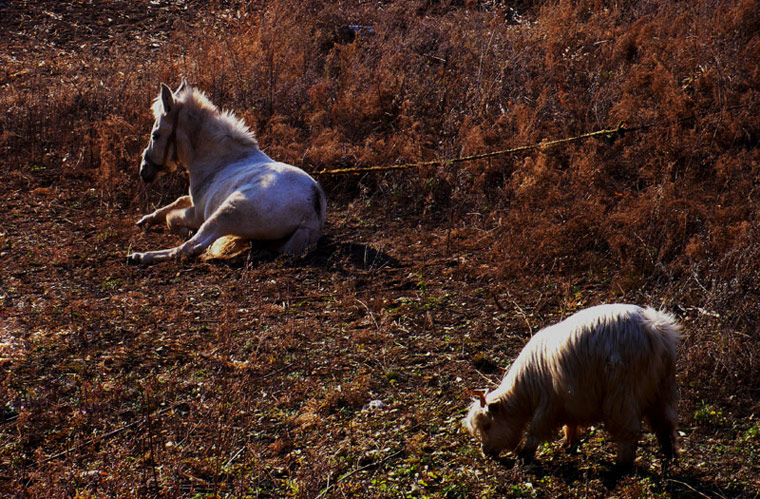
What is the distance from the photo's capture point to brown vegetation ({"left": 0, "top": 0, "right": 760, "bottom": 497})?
4242mm

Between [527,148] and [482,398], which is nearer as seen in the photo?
[482,398]

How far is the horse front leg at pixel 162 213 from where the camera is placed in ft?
28.6

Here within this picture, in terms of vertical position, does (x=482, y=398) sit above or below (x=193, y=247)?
above

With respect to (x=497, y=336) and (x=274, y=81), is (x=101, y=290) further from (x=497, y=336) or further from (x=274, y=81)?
(x=274, y=81)

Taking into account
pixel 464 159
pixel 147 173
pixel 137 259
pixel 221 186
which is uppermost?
pixel 464 159

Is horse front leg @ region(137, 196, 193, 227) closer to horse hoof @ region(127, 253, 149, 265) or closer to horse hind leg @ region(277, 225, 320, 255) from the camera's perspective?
horse hoof @ region(127, 253, 149, 265)

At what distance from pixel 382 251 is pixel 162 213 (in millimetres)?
2722

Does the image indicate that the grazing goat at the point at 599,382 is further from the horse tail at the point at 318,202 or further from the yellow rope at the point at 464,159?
the yellow rope at the point at 464,159

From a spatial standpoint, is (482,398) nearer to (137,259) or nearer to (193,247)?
(193,247)

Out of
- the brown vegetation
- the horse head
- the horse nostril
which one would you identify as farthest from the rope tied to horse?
the horse nostril

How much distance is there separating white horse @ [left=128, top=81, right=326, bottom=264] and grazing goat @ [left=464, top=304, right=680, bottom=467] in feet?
12.7

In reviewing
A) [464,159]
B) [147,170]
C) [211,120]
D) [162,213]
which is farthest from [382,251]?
[147,170]

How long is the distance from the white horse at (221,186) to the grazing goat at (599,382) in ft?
12.7

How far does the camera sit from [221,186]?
8195 mm
